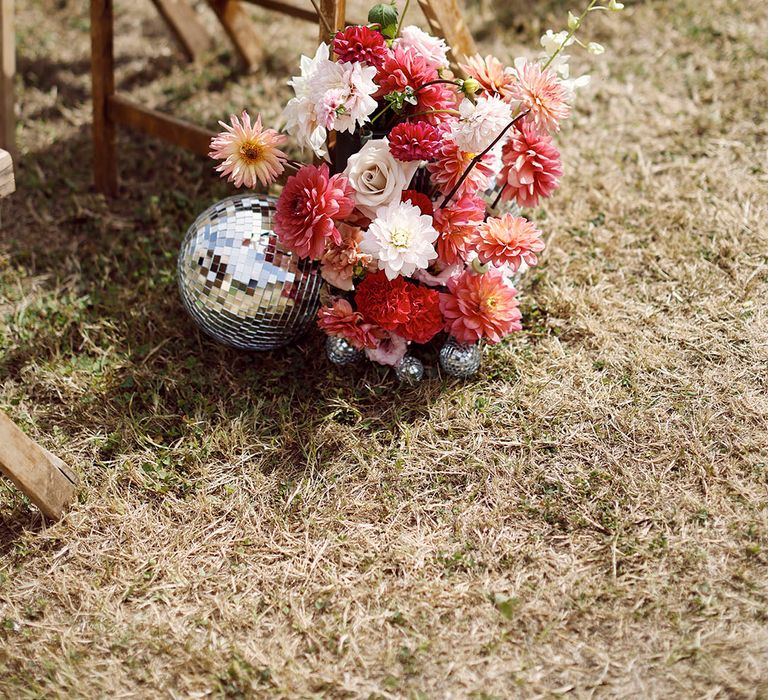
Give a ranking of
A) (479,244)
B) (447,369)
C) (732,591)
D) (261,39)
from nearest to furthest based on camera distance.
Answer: (732,591)
(479,244)
(447,369)
(261,39)

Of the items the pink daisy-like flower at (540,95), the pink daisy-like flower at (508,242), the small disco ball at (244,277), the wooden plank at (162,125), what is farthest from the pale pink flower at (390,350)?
the wooden plank at (162,125)

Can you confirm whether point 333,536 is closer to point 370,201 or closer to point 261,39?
point 370,201

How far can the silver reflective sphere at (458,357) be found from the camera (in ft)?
7.15

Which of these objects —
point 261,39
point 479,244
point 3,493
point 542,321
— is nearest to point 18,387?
point 3,493

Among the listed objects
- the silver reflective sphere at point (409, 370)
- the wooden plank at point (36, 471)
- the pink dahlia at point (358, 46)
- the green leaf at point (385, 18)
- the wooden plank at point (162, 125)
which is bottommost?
the wooden plank at point (36, 471)

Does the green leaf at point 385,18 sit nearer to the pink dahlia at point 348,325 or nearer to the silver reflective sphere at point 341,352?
the pink dahlia at point 348,325

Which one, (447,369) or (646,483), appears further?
(447,369)

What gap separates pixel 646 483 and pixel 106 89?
232cm

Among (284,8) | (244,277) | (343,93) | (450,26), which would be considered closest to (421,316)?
(244,277)

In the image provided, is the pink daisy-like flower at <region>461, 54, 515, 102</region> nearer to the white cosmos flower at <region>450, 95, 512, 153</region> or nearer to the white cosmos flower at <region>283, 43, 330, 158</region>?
the white cosmos flower at <region>450, 95, 512, 153</region>

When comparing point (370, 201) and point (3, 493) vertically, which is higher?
point (370, 201)

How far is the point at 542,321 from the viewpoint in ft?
7.89

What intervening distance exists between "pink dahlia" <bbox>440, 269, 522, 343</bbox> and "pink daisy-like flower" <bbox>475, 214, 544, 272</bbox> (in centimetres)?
8

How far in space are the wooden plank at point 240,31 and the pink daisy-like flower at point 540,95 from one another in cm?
189
